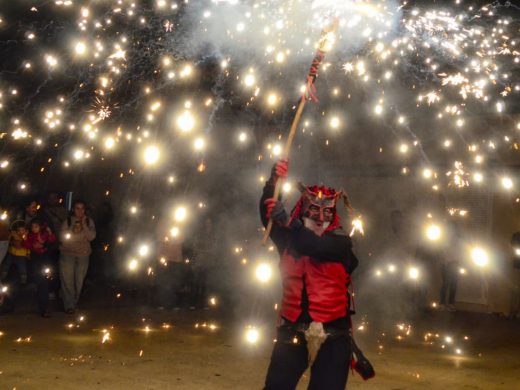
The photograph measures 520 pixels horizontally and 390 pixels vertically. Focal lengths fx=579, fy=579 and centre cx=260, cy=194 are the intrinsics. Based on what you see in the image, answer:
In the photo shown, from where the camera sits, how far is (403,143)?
12242mm

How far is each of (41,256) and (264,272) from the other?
184 inches

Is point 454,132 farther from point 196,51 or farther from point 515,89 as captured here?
point 196,51

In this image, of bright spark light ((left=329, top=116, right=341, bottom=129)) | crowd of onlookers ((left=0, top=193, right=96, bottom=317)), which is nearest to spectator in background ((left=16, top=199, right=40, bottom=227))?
crowd of onlookers ((left=0, top=193, right=96, bottom=317))

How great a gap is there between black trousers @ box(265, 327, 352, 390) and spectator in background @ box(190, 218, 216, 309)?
21.2 ft

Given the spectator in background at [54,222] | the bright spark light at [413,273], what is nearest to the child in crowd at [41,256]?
the spectator in background at [54,222]

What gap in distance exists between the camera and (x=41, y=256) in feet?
28.2

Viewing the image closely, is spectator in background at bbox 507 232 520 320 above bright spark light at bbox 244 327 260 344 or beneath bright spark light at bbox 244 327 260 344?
above

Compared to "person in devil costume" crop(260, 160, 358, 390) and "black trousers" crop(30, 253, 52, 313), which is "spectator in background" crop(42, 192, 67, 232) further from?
"person in devil costume" crop(260, 160, 358, 390)

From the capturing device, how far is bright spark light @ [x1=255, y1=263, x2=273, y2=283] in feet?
37.3

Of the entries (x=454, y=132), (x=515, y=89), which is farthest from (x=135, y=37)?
(x=515, y=89)

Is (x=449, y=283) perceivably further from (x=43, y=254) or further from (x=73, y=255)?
(x=43, y=254)

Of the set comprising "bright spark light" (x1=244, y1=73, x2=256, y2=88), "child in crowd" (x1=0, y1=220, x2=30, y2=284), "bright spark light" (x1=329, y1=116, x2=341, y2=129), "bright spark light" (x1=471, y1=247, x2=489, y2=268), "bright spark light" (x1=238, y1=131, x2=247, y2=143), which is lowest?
"child in crowd" (x1=0, y1=220, x2=30, y2=284)

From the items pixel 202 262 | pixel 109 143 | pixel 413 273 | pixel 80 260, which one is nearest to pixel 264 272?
pixel 202 262

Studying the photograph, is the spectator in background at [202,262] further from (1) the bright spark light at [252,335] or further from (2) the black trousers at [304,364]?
(2) the black trousers at [304,364]
